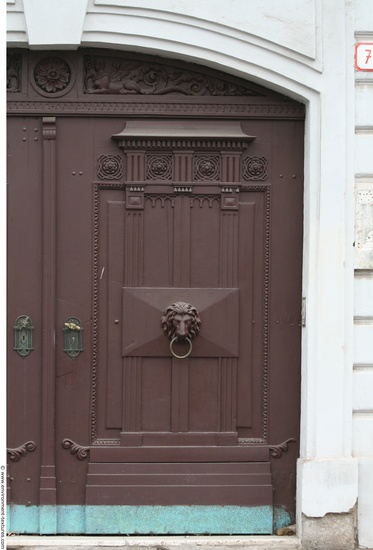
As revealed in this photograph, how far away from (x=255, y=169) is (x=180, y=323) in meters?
1.10

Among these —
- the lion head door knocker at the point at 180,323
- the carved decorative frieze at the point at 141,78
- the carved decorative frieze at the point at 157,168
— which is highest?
the carved decorative frieze at the point at 141,78

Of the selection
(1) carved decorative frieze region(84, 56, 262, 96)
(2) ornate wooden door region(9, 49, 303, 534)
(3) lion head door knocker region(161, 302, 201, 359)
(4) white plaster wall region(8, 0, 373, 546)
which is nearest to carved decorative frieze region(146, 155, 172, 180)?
(2) ornate wooden door region(9, 49, 303, 534)

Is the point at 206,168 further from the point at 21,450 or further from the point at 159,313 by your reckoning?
the point at 21,450

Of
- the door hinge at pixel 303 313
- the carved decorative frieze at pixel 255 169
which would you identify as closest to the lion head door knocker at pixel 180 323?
the door hinge at pixel 303 313

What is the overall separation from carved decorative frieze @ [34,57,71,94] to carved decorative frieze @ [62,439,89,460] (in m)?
2.23

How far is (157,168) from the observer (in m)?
5.63

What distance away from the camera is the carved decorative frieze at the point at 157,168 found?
18.5 feet

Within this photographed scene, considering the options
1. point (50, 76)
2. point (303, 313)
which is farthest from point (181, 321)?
point (50, 76)

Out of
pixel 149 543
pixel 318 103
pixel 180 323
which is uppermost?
pixel 318 103

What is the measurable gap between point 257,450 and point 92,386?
44.7 inches

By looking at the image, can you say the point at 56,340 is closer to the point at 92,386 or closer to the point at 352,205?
the point at 92,386

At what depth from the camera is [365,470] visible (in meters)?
5.45

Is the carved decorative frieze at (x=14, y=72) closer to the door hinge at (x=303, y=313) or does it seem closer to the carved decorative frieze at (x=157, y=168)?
the carved decorative frieze at (x=157, y=168)

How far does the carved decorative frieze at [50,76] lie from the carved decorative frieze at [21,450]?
7.35ft
